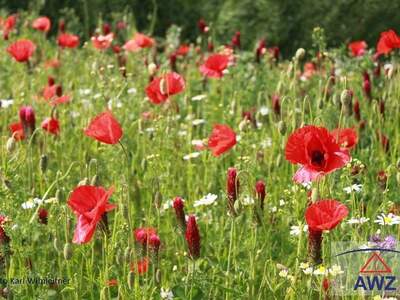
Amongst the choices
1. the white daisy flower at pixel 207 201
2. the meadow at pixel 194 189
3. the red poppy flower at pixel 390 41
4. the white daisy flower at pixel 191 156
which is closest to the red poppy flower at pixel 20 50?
the meadow at pixel 194 189

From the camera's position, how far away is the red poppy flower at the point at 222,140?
253cm

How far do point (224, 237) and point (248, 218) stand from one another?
11 cm

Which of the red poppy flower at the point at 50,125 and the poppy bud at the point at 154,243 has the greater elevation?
the red poppy flower at the point at 50,125

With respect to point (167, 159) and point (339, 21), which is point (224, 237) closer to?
point (167, 159)

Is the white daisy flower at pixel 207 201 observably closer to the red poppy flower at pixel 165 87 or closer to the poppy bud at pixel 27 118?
the red poppy flower at pixel 165 87

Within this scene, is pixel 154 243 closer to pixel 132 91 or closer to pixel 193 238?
pixel 193 238

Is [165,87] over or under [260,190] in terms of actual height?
over

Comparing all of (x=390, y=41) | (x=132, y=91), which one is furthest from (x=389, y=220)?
(x=132, y=91)

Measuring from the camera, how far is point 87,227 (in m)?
2.01

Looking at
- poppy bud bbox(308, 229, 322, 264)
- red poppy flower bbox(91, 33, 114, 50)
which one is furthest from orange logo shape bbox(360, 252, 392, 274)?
red poppy flower bbox(91, 33, 114, 50)

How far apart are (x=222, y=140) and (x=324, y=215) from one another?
676 millimetres

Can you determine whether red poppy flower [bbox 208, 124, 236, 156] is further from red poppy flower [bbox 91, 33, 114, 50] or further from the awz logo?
red poppy flower [bbox 91, 33, 114, 50]

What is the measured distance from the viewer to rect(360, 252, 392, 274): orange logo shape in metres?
2.23

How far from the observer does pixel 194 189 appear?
10.4 ft
